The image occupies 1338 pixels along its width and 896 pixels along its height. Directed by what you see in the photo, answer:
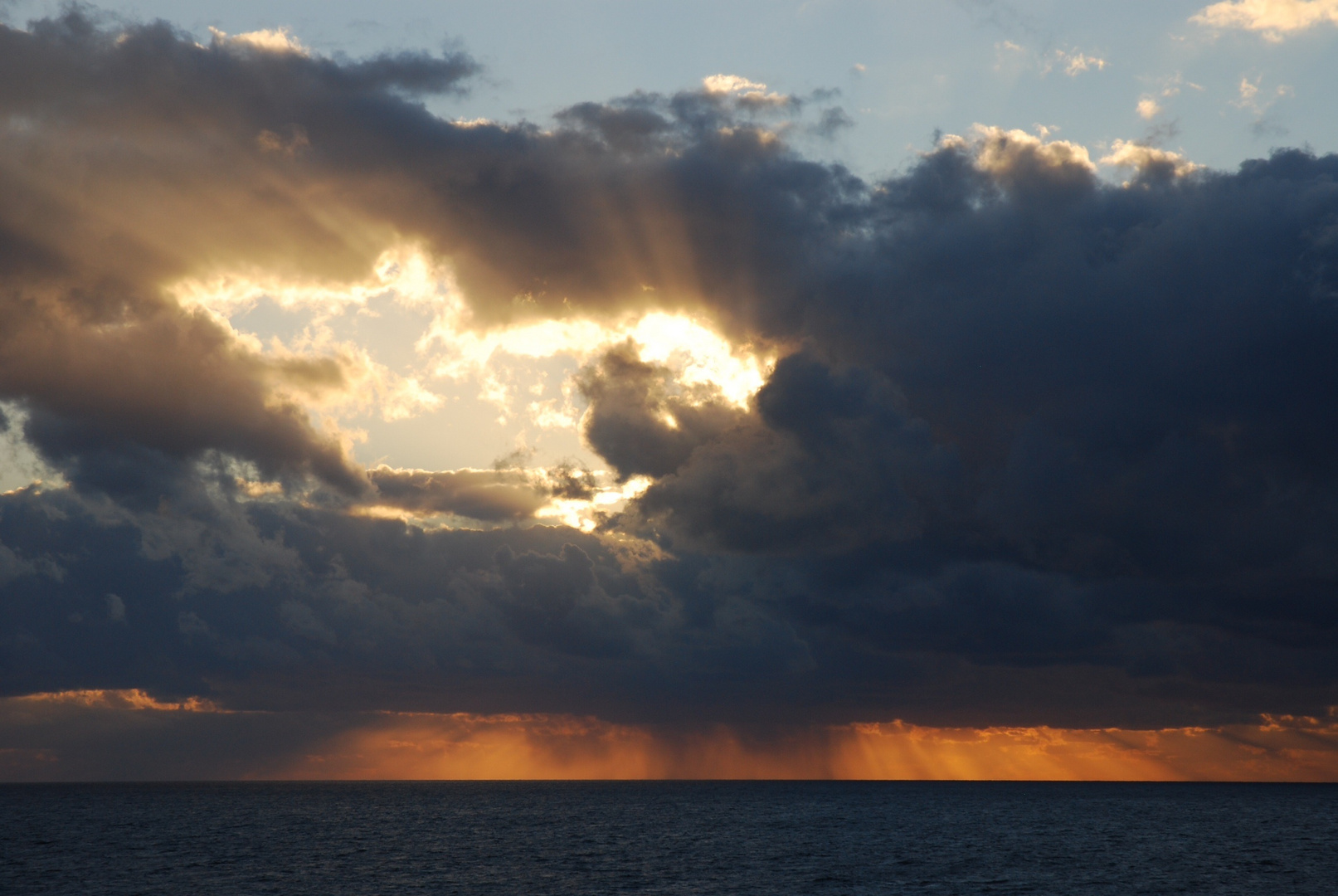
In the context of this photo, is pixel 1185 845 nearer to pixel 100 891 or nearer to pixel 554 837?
pixel 554 837

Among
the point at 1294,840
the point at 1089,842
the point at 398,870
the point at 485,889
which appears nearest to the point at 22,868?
the point at 398,870

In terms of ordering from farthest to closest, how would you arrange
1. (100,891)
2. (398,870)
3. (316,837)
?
(316,837) < (398,870) < (100,891)

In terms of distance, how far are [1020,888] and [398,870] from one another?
7480 cm

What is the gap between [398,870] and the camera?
13425 centimetres

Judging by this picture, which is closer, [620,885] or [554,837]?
[620,885]

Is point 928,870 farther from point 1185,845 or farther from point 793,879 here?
point 1185,845

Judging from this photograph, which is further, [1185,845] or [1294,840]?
[1294,840]

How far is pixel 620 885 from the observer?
390 ft

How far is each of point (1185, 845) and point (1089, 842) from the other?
15.8 m

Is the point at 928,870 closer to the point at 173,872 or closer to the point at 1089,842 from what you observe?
the point at 1089,842

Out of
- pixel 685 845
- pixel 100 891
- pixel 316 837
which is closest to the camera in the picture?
pixel 100 891

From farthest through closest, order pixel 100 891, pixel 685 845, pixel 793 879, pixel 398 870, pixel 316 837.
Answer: pixel 316 837 < pixel 685 845 < pixel 398 870 < pixel 793 879 < pixel 100 891

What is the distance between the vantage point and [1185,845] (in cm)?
18075

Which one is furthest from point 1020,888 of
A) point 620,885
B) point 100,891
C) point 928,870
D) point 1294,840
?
point 1294,840
